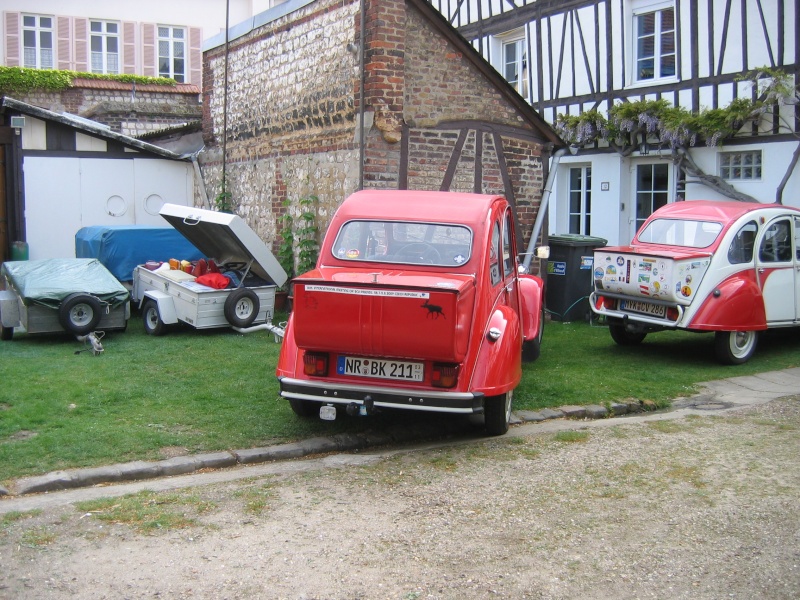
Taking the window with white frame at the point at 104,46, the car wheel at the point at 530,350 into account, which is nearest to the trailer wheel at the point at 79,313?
the car wheel at the point at 530,350

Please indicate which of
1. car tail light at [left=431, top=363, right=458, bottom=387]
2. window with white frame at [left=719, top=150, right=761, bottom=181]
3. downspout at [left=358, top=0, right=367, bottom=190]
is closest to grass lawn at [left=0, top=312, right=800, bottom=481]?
car tail light at [left=431, top=363, right=458, bottom=387]

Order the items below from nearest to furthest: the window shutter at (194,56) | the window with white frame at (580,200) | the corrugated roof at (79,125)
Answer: the corrugated roof at (79,125) < the window with white frame at (580,200) < the window shutter at (194,56)

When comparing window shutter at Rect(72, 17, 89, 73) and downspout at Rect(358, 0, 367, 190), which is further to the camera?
window shutter at Rect(72, 17, 89, 73)

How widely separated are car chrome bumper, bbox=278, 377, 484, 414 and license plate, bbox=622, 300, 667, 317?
4373 mm

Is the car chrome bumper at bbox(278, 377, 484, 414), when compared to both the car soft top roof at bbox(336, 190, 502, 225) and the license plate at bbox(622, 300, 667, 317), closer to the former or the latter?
the car soft top roof at bbox(336, 190, 502, 225)

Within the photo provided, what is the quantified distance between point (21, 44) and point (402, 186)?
2228 cm

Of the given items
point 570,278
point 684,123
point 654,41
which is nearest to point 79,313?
point 570,278

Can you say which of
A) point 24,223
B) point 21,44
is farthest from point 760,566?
point 21,44

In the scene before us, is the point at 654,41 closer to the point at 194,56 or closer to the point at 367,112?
the point at 367,112

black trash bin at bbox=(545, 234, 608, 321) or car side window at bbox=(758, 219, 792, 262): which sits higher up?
car side window at bbox=(758, 219, 792, 262)

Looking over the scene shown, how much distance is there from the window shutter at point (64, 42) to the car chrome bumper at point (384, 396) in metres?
26.5

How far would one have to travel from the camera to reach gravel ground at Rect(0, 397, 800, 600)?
13.8ft

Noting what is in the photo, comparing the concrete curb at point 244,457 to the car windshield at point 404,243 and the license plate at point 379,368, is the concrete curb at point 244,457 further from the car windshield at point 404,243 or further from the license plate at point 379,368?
the car windshield at point 404,243

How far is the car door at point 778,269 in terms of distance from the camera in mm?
10281
